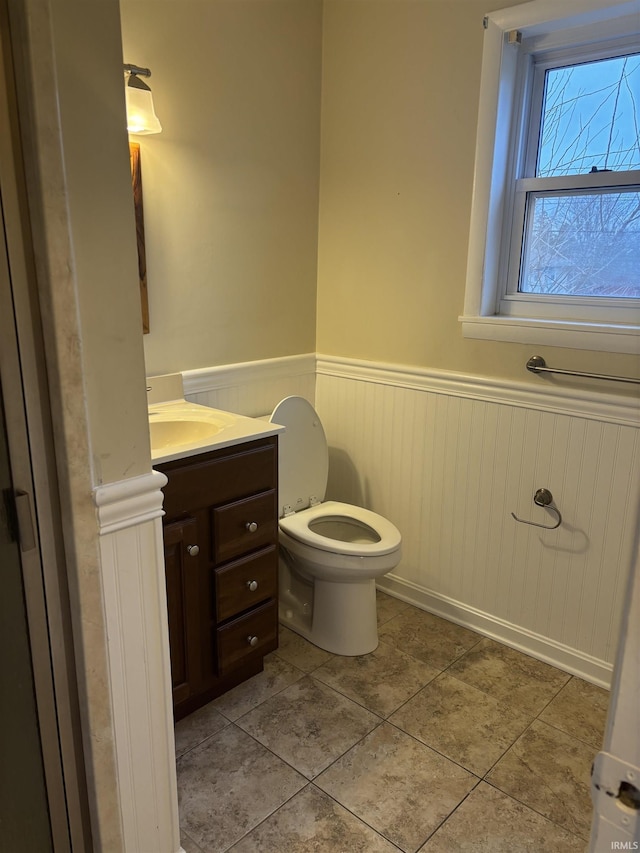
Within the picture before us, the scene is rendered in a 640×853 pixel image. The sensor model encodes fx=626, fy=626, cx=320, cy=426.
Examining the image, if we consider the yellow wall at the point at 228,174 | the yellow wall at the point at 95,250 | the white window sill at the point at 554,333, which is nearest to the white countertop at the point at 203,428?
the yellow wall at the point at 228,174

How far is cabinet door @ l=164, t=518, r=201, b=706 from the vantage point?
5.75 ft

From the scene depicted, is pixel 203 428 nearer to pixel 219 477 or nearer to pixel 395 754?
pixel 219 477

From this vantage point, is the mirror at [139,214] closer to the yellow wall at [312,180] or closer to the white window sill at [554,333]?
the yellow wall at [312,180]

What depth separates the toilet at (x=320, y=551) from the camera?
7.13 feet

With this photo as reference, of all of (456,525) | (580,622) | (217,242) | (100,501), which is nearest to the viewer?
(100,501)

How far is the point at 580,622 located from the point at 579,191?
146 cm

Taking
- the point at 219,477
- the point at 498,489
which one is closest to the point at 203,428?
the point at 219,477

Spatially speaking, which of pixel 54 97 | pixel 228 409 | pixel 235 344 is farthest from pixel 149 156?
pixel 54 97

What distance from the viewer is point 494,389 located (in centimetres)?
224

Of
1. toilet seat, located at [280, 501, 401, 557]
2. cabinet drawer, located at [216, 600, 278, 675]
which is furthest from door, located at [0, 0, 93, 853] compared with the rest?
toilet seat, located at [280, 501, 401, 557]

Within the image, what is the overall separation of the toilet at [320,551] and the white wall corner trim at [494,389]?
385 mm

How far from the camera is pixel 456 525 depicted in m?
2.46

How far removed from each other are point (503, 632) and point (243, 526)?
3.74ft

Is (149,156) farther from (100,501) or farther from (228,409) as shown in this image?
(100,501)
